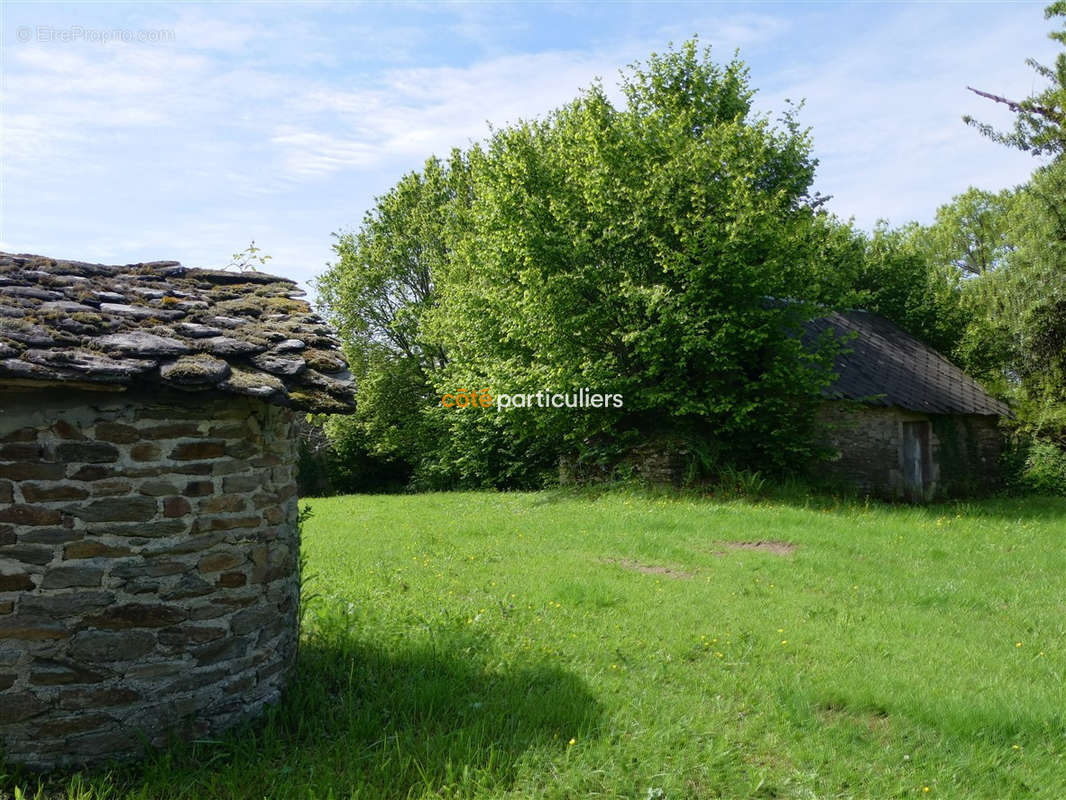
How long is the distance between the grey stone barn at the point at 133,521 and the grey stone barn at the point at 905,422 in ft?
43.0

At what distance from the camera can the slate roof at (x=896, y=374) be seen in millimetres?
17344

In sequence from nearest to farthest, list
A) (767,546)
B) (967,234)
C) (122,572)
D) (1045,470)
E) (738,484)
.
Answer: (122,572), (767,546), (738,484), (1045,470), (967,234)

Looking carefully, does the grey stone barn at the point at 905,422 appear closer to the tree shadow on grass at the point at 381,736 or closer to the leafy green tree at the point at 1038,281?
the leafy green tree at the point at 1038,281

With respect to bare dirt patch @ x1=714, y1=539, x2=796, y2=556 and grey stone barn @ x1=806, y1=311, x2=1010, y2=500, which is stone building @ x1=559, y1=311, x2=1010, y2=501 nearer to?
grey stone barn @ x1=806, y1=311, x2=1010, y2=500

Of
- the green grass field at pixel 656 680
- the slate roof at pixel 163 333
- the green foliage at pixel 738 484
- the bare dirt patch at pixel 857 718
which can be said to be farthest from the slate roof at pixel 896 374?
the slate roof at pixel 163 333

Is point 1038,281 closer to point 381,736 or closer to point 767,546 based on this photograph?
point 767,546

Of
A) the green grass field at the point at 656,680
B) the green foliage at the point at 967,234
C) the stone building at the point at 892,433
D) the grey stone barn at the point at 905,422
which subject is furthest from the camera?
the green foliage at the point at 967,234

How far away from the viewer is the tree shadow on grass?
164 inches

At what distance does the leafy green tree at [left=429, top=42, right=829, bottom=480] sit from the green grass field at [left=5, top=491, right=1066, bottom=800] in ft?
17.7

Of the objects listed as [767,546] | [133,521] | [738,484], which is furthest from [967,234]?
[133,521]

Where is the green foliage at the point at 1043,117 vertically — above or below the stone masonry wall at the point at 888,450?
above

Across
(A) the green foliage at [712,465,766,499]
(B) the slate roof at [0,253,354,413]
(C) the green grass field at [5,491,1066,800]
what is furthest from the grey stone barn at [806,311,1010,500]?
(B) the slate roof at [0,253,354,413]

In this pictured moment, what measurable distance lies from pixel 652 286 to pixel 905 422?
757 centimetres

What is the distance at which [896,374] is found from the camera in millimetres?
18969
